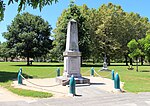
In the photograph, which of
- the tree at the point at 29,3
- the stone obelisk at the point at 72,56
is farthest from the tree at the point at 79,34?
the tree at the point at 29,3

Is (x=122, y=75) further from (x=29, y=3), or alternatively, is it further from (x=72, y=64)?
(x=29, y=3)

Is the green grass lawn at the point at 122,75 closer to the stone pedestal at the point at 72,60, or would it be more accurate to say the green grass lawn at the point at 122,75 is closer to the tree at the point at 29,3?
the stone pedestal at the point at 72,60

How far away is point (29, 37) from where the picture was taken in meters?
51.8

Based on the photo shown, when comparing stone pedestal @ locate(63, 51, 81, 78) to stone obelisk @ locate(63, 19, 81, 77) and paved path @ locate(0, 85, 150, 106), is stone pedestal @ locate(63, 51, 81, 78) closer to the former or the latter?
stone obelisk @ locate(63, 19, 81, 77)

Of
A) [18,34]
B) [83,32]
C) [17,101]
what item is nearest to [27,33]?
[18,34]

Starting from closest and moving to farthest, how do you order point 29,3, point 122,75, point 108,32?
point 29,3
point 122,75
point 108,32

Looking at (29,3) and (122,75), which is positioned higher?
(29,3)

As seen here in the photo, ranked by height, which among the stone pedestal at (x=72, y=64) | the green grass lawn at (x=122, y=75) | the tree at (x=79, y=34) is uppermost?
the tree at (x=79, y=34)

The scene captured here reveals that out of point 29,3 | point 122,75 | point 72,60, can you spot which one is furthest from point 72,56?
point 29,3

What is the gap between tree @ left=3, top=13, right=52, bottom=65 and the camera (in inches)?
2040

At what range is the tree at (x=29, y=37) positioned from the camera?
51812mm

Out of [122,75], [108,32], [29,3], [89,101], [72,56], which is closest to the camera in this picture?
[29,3]

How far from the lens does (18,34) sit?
53.7 m

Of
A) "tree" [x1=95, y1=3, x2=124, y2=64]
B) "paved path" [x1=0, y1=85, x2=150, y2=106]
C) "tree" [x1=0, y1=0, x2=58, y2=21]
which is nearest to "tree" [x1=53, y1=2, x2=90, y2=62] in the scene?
"tree" [x1=95, y1=3, x2=124, y2=64]
